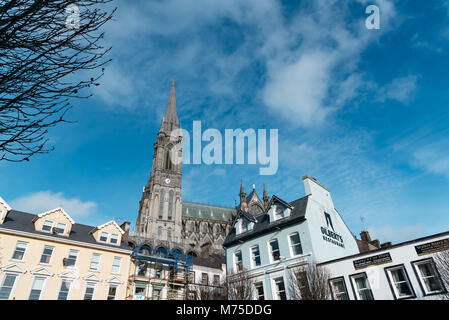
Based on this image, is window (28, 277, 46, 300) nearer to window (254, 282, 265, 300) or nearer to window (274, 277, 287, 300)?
window (254, 282, 265, 300)

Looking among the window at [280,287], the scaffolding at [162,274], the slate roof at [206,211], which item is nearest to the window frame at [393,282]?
the window at [280,287]

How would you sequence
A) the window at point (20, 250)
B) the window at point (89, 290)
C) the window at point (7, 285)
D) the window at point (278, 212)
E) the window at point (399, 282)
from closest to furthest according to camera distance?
the window at point (399, 282), the window at point (7, 285), the window at point (20, 250), the window at point (278, 212), the window at point (89, 290)

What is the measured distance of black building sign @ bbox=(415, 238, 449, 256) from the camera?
14718 mm

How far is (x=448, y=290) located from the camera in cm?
1397

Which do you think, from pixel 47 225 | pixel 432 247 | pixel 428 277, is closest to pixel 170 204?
pixel 47 225

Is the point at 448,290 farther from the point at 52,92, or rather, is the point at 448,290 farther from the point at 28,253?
the point at 28,253

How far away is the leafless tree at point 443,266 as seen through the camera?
1415cm

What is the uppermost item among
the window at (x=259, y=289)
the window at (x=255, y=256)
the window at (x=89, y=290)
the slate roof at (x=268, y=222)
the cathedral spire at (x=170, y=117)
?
the cathedral spire at (x=170, y=117)

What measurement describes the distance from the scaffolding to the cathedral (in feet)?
85.9

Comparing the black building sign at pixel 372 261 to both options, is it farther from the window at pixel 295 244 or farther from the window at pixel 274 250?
the window at pixel 274 250

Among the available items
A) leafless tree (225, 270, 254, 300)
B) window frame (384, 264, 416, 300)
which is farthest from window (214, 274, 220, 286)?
window frame (384, 264, 416, 300)

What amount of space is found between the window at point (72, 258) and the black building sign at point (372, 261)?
23871 mm

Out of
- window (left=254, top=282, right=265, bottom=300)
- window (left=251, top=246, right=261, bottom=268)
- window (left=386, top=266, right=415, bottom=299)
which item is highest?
window (left=251, top=246, right=261, bottom=268)
